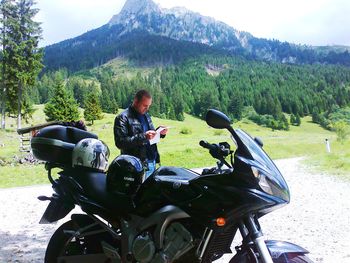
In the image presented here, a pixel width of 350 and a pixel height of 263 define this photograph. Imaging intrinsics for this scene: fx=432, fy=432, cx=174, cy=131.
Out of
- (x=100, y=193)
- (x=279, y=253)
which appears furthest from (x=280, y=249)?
(x=100, y=193)

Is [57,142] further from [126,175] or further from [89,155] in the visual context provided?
[126,175]

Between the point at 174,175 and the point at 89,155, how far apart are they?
111cm

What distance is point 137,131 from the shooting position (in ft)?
19.2

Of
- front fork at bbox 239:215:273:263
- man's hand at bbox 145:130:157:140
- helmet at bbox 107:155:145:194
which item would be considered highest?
man's hand at bbox 145:130:157:140

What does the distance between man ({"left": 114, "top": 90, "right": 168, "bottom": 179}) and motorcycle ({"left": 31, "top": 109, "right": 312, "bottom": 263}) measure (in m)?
1.07

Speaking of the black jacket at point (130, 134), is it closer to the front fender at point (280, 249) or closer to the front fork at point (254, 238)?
the front fork at point (254, 238)

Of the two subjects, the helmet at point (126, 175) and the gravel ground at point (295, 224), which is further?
the gravel ground at point (295, 224)

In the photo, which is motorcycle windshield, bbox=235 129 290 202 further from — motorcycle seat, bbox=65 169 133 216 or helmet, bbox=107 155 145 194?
motorcycle seat, bbox=65 169 133 216

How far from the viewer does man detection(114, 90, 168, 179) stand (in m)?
5.64

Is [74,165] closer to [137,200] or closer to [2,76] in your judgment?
[137,200]

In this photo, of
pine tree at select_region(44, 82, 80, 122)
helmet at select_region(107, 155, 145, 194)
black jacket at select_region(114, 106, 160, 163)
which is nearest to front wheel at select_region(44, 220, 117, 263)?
helmet at select_region(107, 155, 145, 194)

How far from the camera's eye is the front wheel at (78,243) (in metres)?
4.30

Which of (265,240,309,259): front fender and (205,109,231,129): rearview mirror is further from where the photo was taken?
(265,240,309,259): front fender

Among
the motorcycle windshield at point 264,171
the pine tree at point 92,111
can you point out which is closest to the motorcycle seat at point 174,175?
the motorcycle windshield at point 264,171
